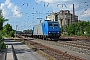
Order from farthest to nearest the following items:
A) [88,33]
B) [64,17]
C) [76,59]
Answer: [64,17], [88,33], [76,59]

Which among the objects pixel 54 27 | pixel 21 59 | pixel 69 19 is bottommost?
pixel 21 59

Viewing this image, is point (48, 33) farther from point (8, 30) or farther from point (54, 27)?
point (8, 30)

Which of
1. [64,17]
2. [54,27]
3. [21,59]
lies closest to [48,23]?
[54,27]

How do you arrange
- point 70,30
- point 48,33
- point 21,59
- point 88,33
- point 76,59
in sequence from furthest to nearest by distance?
point 70,30 → point 88,33 → point 48,33 → point 21,59 → point 76,59

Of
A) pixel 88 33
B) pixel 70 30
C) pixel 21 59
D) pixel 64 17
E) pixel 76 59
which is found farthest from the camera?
pixel 64 17

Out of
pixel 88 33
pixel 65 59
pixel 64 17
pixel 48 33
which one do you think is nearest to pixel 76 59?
pixel 65 59

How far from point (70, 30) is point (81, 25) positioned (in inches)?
240

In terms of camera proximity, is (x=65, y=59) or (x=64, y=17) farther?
(x=64, y=17)

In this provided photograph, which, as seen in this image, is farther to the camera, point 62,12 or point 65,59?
point 62,12

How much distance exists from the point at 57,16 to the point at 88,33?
6441cm

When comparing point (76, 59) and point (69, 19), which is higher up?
point (69, 19)

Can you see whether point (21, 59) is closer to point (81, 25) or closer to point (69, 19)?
point (81, 25)

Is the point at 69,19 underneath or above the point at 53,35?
above

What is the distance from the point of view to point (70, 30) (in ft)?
278
